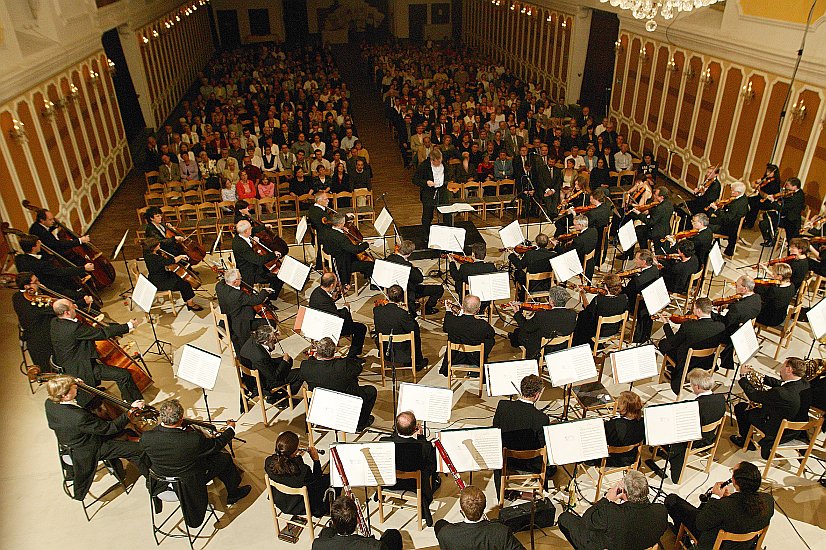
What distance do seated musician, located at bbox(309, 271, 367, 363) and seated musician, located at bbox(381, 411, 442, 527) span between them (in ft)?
6.91

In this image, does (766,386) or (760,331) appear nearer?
(766,386)

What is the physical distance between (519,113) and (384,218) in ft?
29.7

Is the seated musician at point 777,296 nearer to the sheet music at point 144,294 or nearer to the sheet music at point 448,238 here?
the sheet music at point 448,238

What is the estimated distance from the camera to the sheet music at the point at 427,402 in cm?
493

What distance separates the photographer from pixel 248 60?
2262 cm

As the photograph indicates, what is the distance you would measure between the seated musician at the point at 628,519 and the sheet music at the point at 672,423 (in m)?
0.79

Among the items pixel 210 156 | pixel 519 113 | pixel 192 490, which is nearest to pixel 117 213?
pixel 210 156

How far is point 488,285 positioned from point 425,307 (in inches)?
69.8

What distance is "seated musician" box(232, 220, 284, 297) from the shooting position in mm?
7949

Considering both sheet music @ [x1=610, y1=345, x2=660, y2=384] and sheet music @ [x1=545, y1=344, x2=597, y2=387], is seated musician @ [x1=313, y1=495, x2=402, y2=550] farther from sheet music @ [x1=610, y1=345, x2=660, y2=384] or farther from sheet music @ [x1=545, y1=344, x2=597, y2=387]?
sheet music @ [x1=610, y1=345, x2=660, y2=384]

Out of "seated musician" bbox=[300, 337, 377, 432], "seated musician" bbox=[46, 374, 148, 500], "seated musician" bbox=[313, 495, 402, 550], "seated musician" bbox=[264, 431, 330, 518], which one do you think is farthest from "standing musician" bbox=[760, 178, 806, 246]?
"seated musician" bbox=[46, 374, 148, 500]

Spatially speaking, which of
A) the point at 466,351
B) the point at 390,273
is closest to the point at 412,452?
the point at 466,351

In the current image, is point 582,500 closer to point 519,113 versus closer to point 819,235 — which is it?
point 819,235

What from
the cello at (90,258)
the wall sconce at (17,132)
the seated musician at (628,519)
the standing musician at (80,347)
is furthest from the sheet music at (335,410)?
the wall sconce at (17,132)
